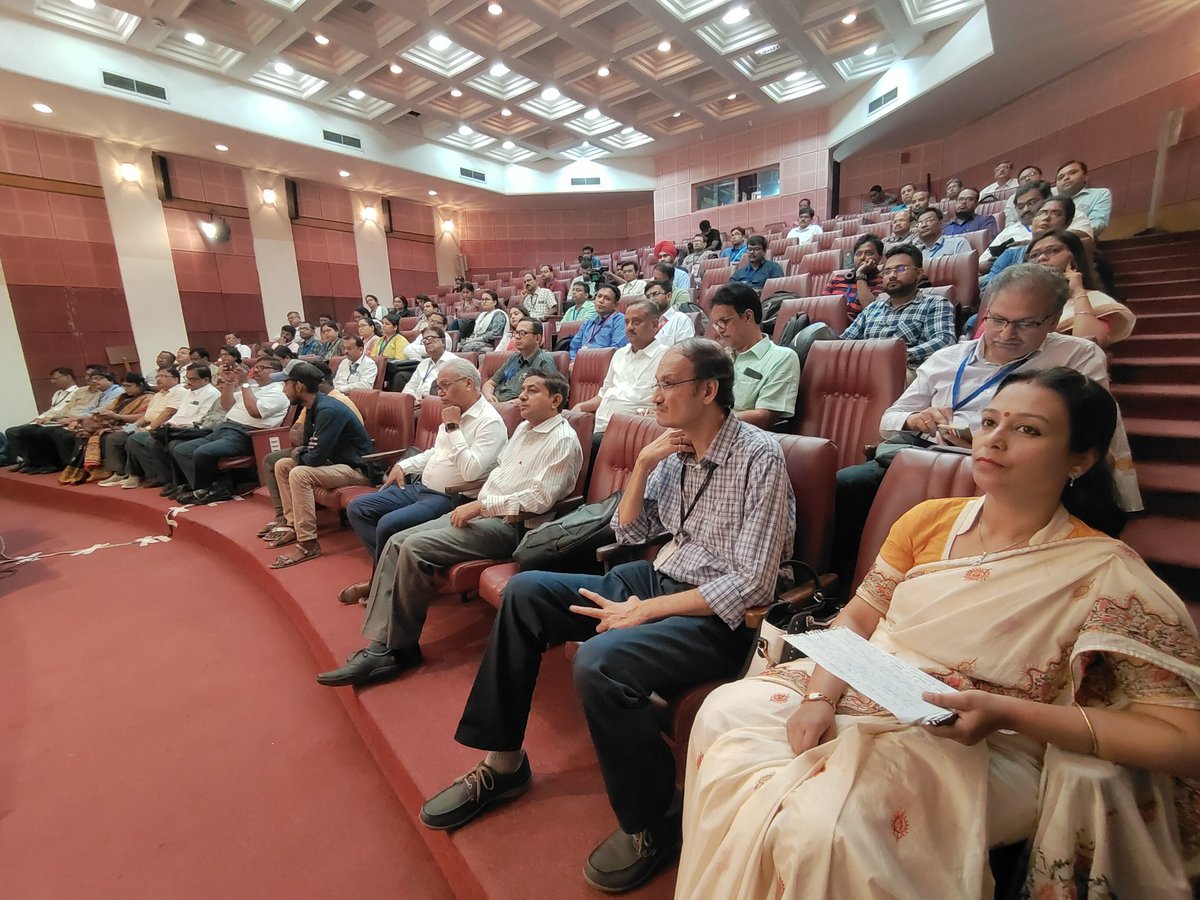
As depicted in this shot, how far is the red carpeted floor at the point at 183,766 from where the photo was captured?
1214 mm

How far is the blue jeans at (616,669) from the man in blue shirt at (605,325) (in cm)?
234

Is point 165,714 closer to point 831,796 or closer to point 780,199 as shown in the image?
point 831,796

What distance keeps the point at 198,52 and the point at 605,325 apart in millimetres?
6648

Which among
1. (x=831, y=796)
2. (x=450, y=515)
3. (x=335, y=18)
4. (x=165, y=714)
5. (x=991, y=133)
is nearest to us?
(x=831, y=796)

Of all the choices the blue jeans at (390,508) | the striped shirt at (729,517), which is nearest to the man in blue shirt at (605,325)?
the blue jeans at (390,508)

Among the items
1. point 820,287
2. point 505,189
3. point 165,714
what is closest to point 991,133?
point 820,287

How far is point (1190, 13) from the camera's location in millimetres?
4887

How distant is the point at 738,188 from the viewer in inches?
396

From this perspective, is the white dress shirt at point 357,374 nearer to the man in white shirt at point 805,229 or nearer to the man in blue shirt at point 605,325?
the man in blue shirt at point 605,325

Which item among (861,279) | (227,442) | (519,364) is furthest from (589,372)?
(227,442)

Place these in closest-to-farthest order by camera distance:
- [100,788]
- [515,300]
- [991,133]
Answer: [100,788]
[515,300]
[991,133]

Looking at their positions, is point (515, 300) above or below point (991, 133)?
below

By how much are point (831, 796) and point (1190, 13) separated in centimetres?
792

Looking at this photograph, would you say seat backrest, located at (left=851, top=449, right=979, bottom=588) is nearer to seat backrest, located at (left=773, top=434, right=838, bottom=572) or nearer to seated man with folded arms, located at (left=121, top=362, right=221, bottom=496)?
seat backrest, located at (left=773, top=434, right=838, bottom=572)
